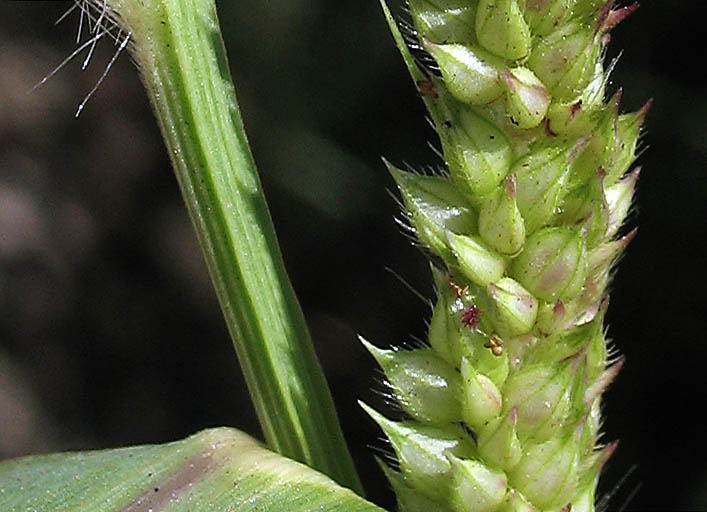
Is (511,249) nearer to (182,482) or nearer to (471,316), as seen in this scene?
(471,316)

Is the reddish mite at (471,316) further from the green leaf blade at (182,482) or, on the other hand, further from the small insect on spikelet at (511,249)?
the green leaf blade at (182,482)

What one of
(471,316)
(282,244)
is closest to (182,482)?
(471,316)

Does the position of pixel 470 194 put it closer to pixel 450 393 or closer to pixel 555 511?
pixel 450 393

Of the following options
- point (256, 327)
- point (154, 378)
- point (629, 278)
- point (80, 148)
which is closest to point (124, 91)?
point (80, 148)

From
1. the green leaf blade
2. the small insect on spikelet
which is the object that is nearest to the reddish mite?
the small insect on spikelet

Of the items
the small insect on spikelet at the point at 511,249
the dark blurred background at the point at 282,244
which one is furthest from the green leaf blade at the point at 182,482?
the dark blurred background at the point at 282,244

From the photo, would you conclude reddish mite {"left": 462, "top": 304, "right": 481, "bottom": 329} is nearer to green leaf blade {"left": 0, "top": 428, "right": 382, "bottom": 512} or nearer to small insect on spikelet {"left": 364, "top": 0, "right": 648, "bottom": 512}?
small insect on spikelet {"left": 364, "top": 0, "right": 648, "bottom": 512}
